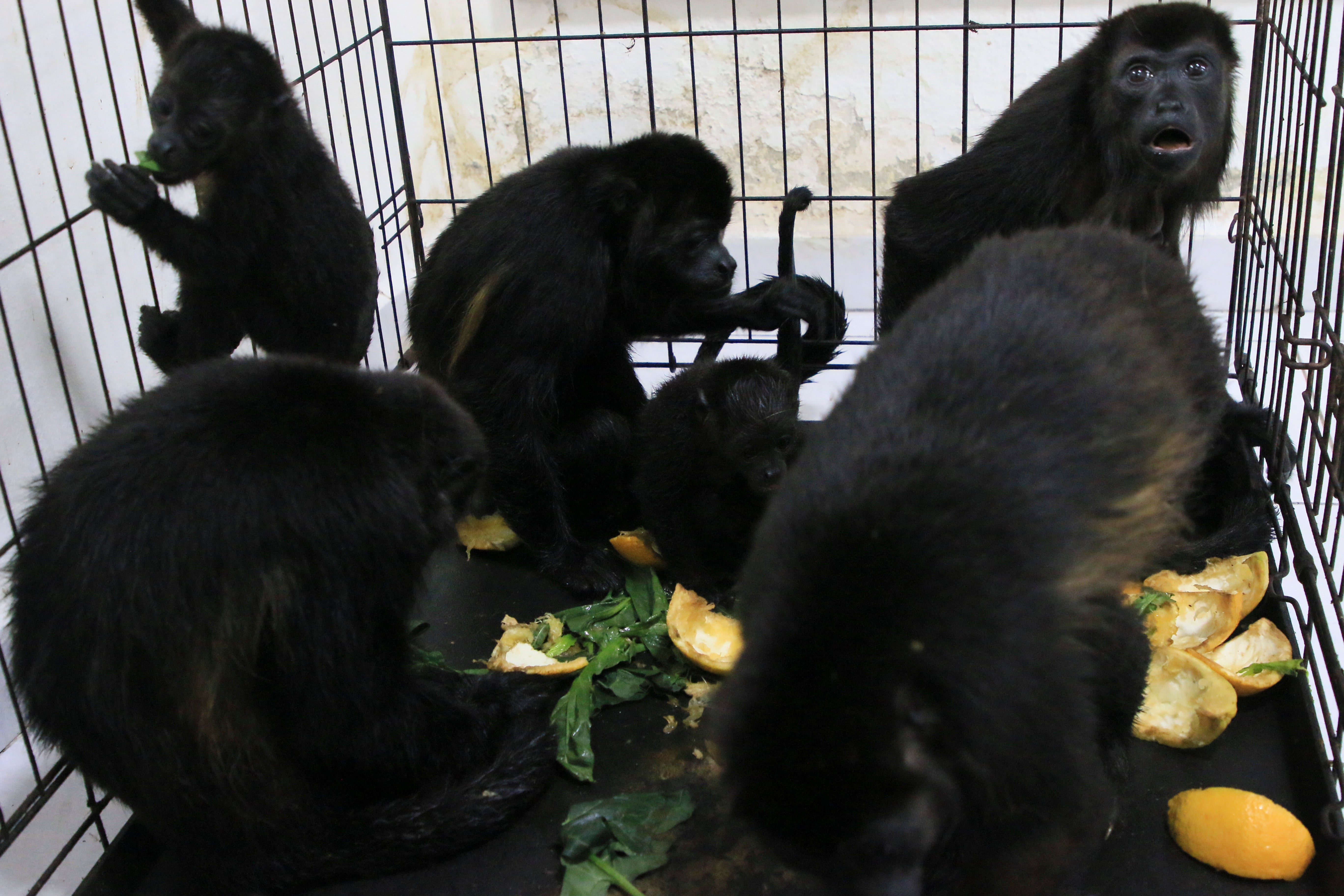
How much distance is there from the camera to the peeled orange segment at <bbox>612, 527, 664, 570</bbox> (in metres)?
4.01

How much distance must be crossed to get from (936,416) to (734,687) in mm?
588

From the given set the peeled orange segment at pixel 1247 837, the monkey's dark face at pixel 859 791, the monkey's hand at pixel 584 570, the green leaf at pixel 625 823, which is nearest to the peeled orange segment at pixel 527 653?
the monkey's hand at pixel 584 570

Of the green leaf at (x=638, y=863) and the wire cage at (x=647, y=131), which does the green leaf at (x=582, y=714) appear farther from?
the wire cage at (x=647, y=131)

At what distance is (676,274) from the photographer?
4.04 m

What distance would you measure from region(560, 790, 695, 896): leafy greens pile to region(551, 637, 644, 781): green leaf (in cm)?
15

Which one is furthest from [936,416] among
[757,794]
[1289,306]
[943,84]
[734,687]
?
[943,84]

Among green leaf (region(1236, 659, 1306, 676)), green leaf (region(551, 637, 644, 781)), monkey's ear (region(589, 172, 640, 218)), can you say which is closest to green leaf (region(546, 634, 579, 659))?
green leaf (region(551, 637, 644, 781))

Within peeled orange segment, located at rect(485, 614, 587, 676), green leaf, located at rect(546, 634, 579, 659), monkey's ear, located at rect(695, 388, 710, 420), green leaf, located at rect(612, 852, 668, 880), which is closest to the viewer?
green leaf, located at rect(612, 852, 668, 880)

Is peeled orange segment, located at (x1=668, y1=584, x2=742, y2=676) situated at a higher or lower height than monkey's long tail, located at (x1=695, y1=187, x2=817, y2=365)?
lower

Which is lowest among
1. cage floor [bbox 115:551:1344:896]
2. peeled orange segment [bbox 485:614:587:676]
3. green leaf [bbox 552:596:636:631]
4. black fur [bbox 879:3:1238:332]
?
cage floor [bbox 115:551:1344:896]

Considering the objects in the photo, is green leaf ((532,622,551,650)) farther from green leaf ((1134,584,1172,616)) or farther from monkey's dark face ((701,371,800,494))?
green leaf ((1134,584,1172,616))

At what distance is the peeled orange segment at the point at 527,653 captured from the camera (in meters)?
3.46

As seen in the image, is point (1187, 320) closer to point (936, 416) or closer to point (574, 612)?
point (936, 416)

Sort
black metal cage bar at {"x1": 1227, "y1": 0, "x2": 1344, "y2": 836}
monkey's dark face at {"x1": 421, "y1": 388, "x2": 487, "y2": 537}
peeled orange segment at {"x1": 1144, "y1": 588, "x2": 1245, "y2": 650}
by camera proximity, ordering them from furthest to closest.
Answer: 1. peeled orange segment at {"x1": 1144, "y1": 588, "x2": 1245, "y2": 650}
2. black metal cage bar at {"x1": 1227, "y1": 0, "x2": 1344, "y2": 836}
3. monkey's dark face at {"x1": 421, "y1": 388, "x2": 487, "y2": 537}
